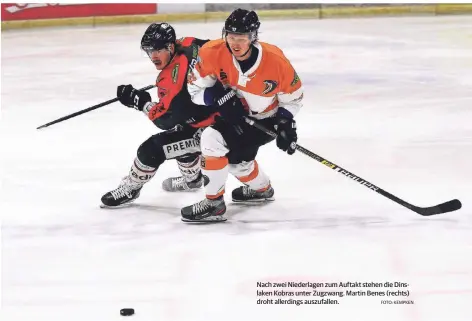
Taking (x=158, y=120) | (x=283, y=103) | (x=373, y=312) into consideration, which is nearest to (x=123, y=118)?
(x=158, y=120)

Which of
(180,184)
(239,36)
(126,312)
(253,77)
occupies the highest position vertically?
(239,36)

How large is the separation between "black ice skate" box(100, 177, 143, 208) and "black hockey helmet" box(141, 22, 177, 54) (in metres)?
0.50

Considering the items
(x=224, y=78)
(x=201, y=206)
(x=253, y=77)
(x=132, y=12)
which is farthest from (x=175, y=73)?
(x=132, y=12)

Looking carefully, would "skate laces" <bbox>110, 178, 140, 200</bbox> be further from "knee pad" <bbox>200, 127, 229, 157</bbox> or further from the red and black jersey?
"knee pad" <bbox>200, 127, 229, 157</bbox>

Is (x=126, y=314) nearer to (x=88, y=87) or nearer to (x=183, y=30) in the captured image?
(x=88, y=87)

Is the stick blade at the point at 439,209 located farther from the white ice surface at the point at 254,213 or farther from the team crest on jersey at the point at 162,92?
the team crest on jersey at the point at 162,92

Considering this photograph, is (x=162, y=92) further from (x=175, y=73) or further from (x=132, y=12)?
(x=132, y=12)

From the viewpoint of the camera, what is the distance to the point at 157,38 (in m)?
2.69

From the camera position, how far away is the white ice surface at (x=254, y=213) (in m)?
2.17

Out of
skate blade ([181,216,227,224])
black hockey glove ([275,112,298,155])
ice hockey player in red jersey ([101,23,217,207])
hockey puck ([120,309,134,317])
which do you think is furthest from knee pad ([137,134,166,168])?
hockey puck ([120,309,134,317])

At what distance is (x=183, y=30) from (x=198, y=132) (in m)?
3.36

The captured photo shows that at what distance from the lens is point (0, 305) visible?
2.14 m

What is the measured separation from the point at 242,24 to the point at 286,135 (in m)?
0.37

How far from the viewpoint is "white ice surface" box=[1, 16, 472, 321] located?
217 centimetres
